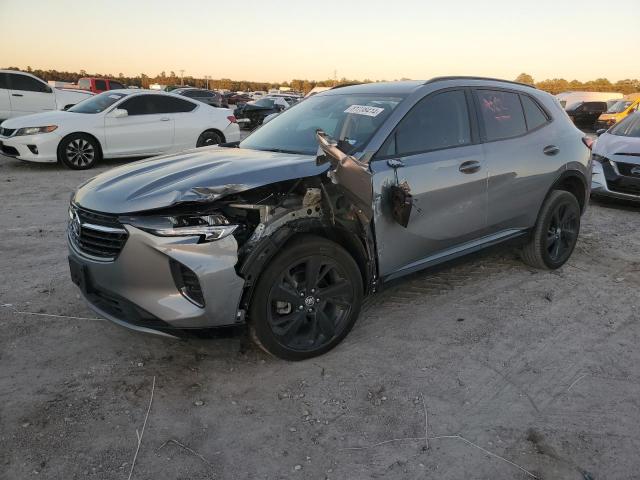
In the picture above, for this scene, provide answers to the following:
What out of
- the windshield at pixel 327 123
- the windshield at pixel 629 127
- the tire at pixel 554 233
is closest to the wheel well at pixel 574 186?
the tire at pixel 554 233

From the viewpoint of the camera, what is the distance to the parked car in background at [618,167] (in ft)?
24.1

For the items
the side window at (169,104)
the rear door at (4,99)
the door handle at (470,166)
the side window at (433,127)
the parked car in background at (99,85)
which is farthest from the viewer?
the parked car in background at (99,85)

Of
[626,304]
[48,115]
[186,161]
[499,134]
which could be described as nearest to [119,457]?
[186,161]

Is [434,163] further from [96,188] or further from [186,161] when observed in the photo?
[96,188]

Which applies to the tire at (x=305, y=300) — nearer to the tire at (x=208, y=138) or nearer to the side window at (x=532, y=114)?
the side window at (x=532, y=114)

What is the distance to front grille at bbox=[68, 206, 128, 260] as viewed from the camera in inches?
107

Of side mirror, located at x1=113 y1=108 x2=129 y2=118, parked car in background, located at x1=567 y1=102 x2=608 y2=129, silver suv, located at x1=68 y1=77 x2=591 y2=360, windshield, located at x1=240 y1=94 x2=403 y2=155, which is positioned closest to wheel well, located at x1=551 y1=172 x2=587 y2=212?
silver suv, located at x1=68 y1=77 x2=591 y2=360

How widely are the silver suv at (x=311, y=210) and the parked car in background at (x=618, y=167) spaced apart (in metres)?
3.86

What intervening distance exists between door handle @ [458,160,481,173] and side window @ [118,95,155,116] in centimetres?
781

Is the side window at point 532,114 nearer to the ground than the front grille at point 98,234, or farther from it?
farther from it

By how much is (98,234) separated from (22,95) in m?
12.8

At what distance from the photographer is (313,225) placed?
2.99m

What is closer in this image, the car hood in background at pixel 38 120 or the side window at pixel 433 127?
the side window at pixel 433 127

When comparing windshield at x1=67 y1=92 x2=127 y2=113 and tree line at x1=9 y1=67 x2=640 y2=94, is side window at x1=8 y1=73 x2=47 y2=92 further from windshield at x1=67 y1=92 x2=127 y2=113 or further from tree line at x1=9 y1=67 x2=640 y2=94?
tree line at x1=9 y1=67 x2=640 y2=94
